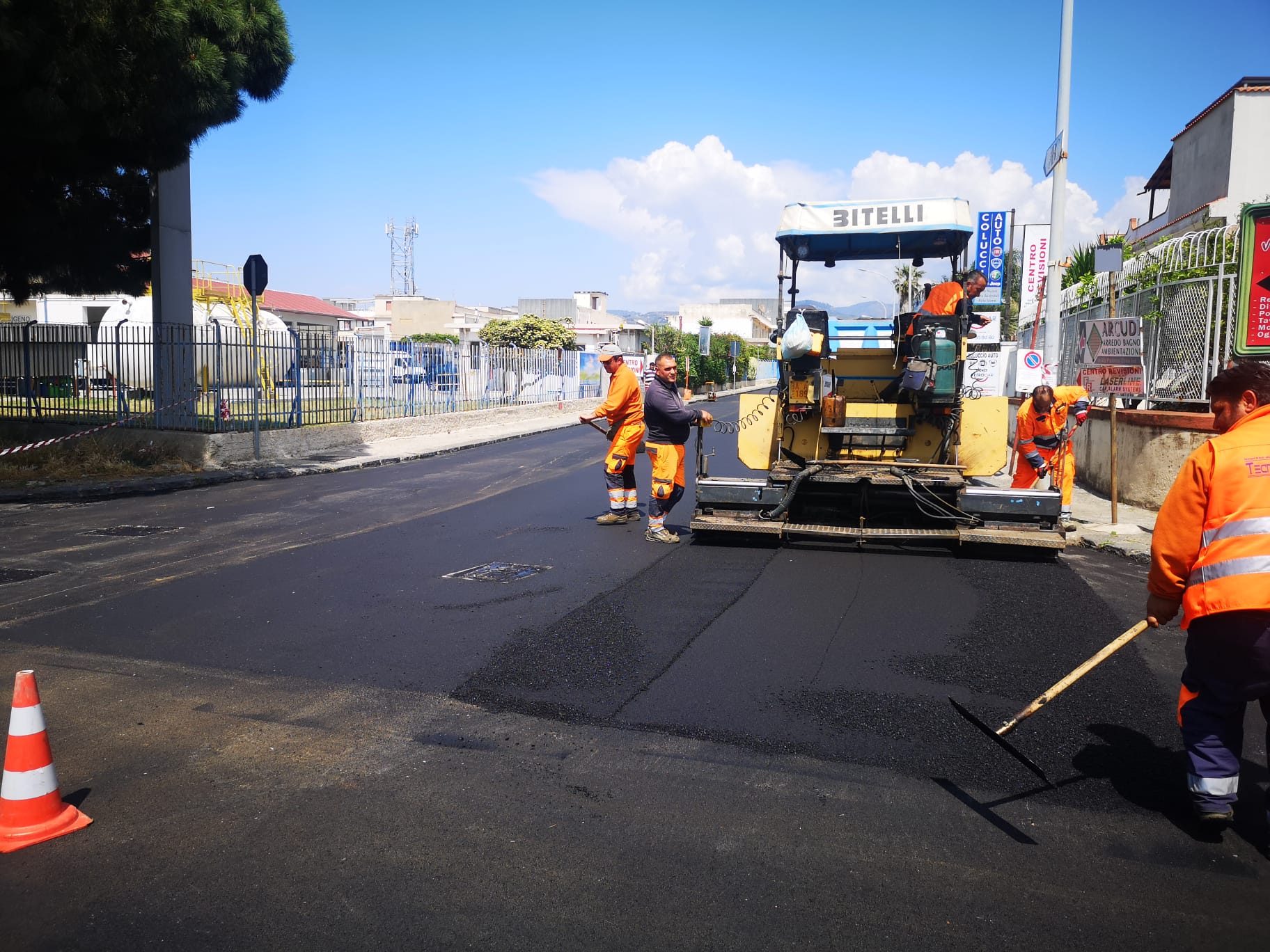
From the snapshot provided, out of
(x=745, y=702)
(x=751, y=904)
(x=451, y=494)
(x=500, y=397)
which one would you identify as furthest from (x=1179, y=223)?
(x=751, y=904)

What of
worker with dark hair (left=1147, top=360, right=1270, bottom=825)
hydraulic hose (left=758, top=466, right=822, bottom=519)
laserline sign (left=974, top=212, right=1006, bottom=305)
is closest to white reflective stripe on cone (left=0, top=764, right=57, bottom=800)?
worker with dark hair (left=1147, top=360, right=1270, bottom=825)

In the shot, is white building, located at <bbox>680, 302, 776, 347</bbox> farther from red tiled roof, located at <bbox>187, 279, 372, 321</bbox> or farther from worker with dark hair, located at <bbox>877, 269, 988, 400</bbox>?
worker with dark hair, located at <bbox>877, 269, 988, 400</bbox>

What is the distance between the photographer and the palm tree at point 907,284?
10.2 meters

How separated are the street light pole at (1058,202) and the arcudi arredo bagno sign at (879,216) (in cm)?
510

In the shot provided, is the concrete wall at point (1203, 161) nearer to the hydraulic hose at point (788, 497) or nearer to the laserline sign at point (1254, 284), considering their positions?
the laserline sign at point (1254, 284)

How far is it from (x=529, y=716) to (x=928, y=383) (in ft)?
18.7

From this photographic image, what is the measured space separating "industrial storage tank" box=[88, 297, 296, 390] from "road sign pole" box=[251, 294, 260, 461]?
7 cm

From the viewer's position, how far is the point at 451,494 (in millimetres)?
13273

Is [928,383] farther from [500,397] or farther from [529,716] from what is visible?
[500,397]

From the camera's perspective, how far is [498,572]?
7.97 meters

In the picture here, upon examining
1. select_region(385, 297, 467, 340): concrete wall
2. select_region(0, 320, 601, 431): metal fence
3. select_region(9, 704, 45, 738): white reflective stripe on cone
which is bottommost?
select_region(9, 704, 45, 738): white reflective stripe on cone

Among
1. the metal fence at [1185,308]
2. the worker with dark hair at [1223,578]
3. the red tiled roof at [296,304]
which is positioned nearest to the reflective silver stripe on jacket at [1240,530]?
the worker with dark hair at [1223,578]

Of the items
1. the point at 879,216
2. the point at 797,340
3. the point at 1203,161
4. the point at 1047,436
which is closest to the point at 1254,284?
the point at 1047,436

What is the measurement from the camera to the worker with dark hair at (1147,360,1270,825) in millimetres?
3355
